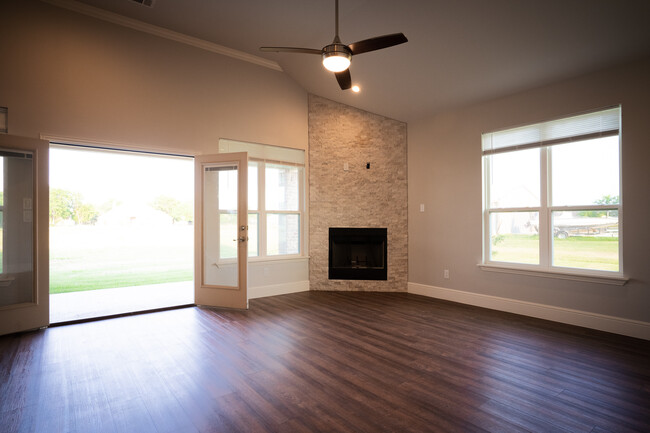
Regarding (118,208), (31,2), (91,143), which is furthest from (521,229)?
(118,208)

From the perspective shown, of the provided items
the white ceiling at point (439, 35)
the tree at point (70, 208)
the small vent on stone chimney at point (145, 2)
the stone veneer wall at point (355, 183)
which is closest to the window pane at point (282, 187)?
the stone veneer wall at point (355, 183)

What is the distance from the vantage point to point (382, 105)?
18.1ft

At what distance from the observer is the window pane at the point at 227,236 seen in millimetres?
4859

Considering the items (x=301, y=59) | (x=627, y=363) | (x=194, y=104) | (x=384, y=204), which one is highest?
(x=301, y=59)

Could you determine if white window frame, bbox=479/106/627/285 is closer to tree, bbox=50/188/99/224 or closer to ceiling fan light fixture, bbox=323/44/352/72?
ceiling fan light fixture, bbox=323/44/352/72

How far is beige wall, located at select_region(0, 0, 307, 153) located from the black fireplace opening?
2042 millimetres

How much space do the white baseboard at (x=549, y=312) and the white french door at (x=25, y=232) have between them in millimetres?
5253

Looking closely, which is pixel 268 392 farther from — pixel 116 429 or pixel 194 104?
pixel 194 104

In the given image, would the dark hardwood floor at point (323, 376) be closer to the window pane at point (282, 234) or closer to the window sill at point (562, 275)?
the window sill at point (562, 275)

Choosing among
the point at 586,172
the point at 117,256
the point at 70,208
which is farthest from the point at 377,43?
the point at 70,208

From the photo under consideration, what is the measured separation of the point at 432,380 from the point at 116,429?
214 centimetres

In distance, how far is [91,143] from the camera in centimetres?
415

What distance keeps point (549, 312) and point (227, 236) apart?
4377mm

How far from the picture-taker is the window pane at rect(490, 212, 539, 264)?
443cm
